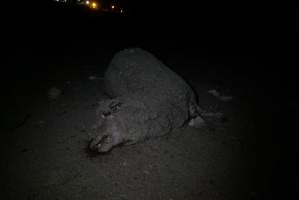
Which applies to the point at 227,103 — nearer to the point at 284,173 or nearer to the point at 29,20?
the point at 284,173

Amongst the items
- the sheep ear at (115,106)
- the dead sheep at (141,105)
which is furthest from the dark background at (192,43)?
the sheep ear at (115,106)

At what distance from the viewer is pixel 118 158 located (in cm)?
284

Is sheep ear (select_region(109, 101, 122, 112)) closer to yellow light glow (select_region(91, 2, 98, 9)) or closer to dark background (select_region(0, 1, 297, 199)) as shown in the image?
dark background (select_region(0, 1, 297, 199))

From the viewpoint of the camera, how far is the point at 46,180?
101 inches

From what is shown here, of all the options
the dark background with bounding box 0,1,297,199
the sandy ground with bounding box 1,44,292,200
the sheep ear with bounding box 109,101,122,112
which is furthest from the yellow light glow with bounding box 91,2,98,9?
the sheep ear with bounding box 109,101,122,112

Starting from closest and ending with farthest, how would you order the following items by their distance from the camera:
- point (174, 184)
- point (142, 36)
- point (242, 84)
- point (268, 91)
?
point (174, 184), point (268, 91), point (242, 84), point (142, 36)

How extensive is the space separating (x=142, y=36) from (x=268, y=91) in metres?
6.00

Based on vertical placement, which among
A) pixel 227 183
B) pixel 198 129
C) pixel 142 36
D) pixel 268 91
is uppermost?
pixel 142 36

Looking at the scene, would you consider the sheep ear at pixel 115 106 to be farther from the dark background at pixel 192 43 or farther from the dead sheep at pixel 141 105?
the dark background at pixel 192 43

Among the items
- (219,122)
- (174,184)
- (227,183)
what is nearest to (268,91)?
(219,122)

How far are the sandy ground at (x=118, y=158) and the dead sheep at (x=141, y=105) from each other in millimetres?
159

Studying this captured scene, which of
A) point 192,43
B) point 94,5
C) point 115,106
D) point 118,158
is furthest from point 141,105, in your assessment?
point 94,5

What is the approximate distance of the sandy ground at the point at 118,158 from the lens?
8.09 ft

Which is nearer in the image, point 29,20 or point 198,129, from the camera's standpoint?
point 198,129
